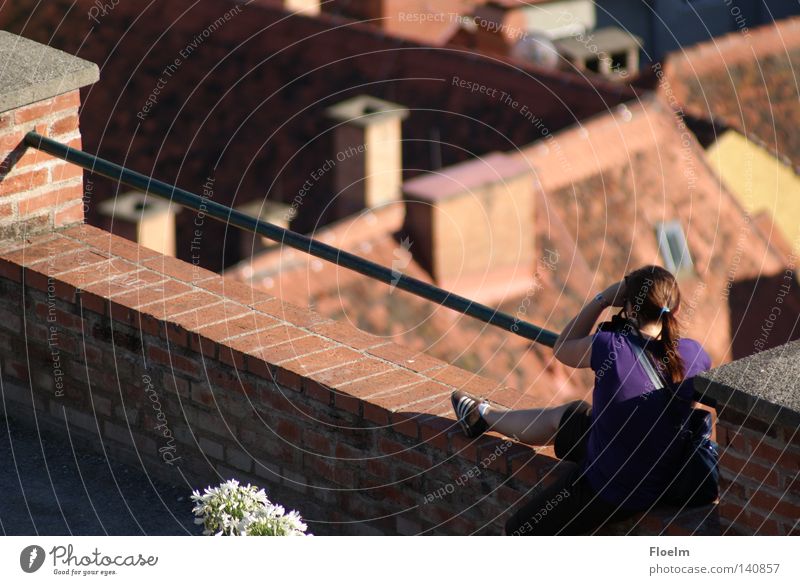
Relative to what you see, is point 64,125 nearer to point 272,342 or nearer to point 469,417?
point 272,342

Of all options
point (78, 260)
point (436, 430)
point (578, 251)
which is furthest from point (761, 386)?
point (578, 251)

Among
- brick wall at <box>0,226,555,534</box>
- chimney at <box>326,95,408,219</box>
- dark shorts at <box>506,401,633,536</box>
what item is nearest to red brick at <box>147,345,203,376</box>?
brick wall at <box>0,226,555,534</box>

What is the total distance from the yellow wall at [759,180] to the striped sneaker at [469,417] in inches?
641

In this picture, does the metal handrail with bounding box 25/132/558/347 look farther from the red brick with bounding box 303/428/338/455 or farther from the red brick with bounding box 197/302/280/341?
the red brick with bounding box 303/428/338/455

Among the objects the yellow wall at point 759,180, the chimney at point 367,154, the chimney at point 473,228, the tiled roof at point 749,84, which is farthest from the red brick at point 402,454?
the tiled roof at point 749,84

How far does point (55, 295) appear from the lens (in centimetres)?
508

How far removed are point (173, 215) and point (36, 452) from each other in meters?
13.6

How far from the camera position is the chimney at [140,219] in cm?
1720

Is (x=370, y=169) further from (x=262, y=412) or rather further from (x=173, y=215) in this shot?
(x=262, y=412)

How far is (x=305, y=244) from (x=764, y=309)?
15.4 meters

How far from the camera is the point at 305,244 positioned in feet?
15.9

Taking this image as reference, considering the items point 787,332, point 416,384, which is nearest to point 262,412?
point 416,384

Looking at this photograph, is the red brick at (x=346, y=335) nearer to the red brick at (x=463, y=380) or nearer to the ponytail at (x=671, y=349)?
the red brick at (x=463, y=380)

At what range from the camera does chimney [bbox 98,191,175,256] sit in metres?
17.2
